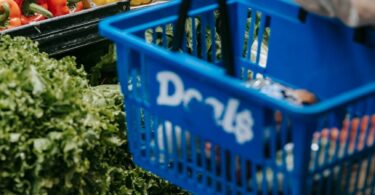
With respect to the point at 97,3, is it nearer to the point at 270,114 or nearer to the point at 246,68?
the point at 246,68

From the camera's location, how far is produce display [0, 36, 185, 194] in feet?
6.24

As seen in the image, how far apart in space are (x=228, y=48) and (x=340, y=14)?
27cm

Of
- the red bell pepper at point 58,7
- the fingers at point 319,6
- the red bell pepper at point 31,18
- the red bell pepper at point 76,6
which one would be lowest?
the red bell pepper at point 76,6

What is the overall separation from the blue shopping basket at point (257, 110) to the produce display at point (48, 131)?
0.98ft

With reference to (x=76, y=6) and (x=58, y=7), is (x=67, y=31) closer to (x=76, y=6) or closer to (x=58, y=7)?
(x=58, y=7)

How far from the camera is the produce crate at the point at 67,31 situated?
264 centimetres

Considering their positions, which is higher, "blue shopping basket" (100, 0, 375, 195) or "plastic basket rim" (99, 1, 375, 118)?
"plastic basket rim" (99, 1, 375, 118)

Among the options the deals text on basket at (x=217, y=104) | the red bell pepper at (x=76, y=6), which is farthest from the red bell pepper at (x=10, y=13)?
the deals text on basket at (x=217, y=104)

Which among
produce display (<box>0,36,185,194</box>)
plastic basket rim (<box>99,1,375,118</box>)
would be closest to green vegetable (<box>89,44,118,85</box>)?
produce display (<box>0,36,185,194</box>)

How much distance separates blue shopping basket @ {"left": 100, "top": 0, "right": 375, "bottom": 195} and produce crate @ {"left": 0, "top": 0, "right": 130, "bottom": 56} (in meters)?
0.96

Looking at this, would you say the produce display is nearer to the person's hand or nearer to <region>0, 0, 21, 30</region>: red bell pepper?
<region>0, 0, 21, 30</region>: red bell pepper

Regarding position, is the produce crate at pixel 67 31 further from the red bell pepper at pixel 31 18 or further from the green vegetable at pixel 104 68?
the red bell pepper at pixel 31 18

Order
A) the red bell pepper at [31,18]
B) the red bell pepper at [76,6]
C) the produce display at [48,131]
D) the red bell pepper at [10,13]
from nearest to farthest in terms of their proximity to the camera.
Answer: the produce display at [48,131] < the red bell pepper at [10,13] < the red bell pepper at [31,18] < the red bell pepper at [76,6]

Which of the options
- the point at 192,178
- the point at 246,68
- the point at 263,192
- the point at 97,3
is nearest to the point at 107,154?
the point at 246,68
